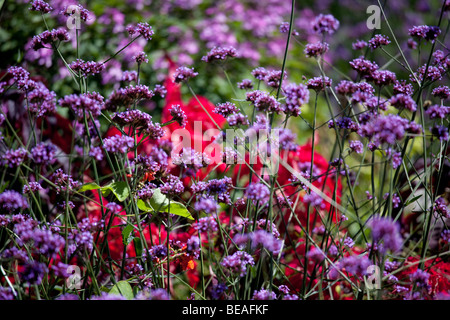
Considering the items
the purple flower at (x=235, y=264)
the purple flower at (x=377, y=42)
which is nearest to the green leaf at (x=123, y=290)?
the purple flower at (x=235, y=264)

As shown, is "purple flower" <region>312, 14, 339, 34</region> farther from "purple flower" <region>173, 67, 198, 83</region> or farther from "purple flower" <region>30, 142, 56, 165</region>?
"purple flower" <region>30, 142, 56, 165</region>

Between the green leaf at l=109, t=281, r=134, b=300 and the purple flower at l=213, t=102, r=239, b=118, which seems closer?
the green leaf at l=109, t=281, r=134, b=300

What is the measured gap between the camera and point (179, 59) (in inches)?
101

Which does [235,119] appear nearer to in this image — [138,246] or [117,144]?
[117,144]

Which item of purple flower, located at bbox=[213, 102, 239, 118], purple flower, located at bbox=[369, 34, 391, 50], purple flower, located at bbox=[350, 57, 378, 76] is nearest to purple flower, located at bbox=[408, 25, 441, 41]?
purple flower, located at bbox=[369, 34, 391, 50]

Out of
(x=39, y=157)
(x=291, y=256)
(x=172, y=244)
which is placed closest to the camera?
(x=39, y=157)

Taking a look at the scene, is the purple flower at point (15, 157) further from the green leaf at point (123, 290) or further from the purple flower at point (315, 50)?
the purple flower at point (315, 50)

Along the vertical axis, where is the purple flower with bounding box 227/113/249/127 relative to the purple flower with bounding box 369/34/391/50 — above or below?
below

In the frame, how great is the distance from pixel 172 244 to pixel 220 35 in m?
2.00

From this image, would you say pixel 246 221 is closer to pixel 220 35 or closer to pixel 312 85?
pixel 312 85

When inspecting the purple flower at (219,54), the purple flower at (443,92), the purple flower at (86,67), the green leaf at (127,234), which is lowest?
the green leaf at (127,234)

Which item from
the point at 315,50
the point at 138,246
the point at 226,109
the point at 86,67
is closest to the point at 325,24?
the point at 315,50

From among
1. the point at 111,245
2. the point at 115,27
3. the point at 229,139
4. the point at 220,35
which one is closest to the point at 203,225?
the point at 229,139
